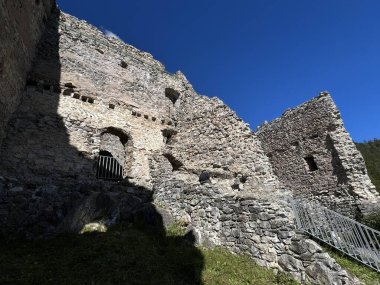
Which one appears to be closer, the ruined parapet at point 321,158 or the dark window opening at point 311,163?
the ruined parapet at point 321,158

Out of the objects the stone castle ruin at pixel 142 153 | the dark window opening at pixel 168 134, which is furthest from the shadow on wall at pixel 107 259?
the dark window opening at pixel 168 134

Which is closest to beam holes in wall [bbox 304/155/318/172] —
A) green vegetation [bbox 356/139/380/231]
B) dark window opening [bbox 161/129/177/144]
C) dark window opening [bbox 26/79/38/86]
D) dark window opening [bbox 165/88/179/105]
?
green vegetation [bbox 356/139/380/231]

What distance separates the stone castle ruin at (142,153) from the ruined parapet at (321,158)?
2.2 inches

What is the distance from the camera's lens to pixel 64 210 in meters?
8.10

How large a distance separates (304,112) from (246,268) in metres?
11.1

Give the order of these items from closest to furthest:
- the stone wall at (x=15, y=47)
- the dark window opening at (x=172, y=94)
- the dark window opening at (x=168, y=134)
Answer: the stone wall at (x=15, y=47), the dark window opening at (x=168, y=134), the dark window opening at (x=172, y=94)

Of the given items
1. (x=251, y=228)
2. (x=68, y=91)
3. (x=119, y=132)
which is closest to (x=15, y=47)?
(x=68, y=91)

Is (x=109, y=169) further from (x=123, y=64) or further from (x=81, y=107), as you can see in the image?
(x=123, y=64)

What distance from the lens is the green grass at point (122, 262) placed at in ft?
17.7

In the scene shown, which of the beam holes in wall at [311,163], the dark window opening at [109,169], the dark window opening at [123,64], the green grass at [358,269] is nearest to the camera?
the green grass at [358,269]

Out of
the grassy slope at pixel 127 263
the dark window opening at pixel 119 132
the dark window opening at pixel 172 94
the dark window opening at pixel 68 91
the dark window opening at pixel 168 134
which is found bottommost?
the grassy slope at pixel 127 263

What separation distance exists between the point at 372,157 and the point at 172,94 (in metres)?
23.6

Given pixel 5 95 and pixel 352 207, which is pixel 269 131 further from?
pixel 5 95

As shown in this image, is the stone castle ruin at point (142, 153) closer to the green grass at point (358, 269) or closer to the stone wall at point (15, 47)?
the stone wall at point (15, 47)
